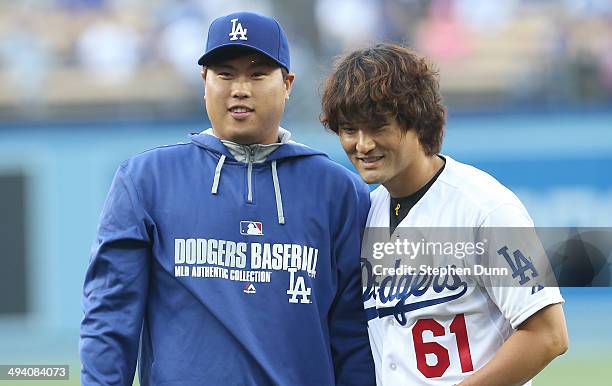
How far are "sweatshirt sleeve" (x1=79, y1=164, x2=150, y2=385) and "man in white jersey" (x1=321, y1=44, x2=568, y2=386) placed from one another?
68 cm

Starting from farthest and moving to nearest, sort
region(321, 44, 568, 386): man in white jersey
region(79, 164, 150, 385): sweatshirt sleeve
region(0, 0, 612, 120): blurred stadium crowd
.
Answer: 1. region(0, 0, 612, 120): blurred stadium crowd
2. region(79, 164, 150, 385): sweatshirt sleeve
3. region(321, 44, 568, 386): man in white jersey

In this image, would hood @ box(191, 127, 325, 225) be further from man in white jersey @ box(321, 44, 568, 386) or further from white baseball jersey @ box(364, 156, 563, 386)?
white baseball jersey @ box(364, 156, 563, 386)

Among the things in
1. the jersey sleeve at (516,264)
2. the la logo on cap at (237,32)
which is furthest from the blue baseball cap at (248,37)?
the jersey sleeve at (516,264)

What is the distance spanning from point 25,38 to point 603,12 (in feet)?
20.1

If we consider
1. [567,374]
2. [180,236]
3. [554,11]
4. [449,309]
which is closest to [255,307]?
[180,236]

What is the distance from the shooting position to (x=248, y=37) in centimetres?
326

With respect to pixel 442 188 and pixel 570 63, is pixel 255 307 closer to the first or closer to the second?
pixel 442 188

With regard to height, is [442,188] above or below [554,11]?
below

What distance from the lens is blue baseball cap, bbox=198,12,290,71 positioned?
325 cm

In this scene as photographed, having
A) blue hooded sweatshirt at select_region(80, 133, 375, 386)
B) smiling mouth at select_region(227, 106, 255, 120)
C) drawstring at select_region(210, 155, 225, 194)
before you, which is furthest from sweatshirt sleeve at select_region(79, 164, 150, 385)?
smiling mouth at select_region(227, 106, 255, 120)

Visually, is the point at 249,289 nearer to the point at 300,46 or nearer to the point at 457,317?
the point at 457,317

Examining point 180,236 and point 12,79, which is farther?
point 12,79

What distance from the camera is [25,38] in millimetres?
11227

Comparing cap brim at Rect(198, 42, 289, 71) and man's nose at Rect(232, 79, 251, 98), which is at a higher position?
cap brim at Rect(198, 42, 289, 71)
